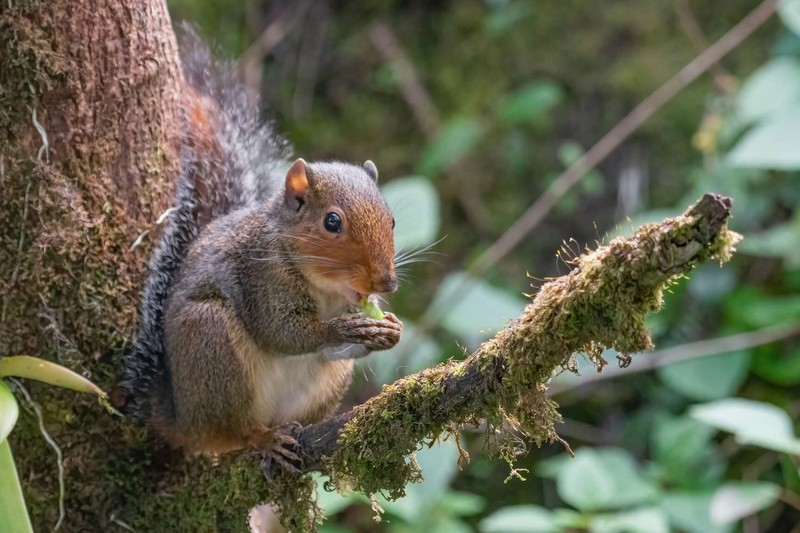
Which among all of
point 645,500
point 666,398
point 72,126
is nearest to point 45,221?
point 72,126

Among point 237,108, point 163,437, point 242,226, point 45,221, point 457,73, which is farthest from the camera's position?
point 457,73

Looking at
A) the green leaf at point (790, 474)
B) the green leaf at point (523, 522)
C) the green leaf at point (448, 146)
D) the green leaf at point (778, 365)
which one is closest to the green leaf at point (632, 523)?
the green leaf at point (523, 522)

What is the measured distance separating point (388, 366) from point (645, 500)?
102cm

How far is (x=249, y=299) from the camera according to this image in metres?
2.06

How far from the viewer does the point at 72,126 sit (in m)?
1.82

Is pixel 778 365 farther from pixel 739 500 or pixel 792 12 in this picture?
pixel 792 12

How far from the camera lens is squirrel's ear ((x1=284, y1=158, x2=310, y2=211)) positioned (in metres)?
2.10

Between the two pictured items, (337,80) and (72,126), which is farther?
(337,80)

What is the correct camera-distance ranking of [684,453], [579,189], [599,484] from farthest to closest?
[579,189] → [684,453] → [599,484]

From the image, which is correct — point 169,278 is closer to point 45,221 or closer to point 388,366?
point 45,221

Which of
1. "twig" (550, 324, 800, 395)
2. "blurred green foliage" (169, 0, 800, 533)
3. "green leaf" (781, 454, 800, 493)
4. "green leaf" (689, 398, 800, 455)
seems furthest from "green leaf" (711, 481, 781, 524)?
"twig" (550, 324, 800, 395)

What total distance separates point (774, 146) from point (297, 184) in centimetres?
173

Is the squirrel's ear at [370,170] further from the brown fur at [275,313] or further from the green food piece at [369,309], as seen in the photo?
the green food piece at [369,309]

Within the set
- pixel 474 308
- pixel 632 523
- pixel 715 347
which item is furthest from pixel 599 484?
pixel 715 347
